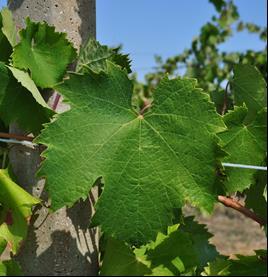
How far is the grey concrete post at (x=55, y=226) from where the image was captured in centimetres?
102

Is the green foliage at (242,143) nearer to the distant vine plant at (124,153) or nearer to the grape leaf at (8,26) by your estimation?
the distant vine plant at (124,153)

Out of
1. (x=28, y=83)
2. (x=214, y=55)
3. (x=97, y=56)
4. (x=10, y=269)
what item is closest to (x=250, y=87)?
(x=97, y=56)

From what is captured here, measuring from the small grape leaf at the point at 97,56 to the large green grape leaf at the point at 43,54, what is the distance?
23 millimetres

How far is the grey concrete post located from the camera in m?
1.02

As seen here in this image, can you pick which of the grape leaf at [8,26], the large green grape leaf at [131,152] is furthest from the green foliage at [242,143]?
the grape leaf at [8,26]

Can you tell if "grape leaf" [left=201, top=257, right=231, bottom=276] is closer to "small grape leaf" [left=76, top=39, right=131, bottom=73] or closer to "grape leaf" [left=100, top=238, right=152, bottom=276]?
"grape leaf" [left=100, top=238, right=152, bottom=276]

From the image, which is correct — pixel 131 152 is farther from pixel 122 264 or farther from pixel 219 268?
pixel 219 268

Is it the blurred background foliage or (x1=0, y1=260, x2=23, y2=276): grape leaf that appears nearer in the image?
(x1=0, y1=260, x2=23, y2=276): grape leaf

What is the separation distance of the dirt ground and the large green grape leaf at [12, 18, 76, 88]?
20.4ft

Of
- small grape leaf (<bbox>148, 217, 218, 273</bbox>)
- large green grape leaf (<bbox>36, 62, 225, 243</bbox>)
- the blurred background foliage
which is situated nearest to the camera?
large green grape leaf (<bbox>36, 62, 225, 243</bbox>)

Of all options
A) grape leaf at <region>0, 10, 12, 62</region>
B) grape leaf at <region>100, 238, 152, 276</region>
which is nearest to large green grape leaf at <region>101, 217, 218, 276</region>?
grape leaf at <region>100, 238, 152, 276</region>

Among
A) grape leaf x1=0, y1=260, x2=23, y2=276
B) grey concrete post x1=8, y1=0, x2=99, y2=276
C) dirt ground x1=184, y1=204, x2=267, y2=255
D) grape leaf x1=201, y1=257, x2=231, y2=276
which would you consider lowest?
dirt ground x1=184, y1=204, x2=267, y2=255

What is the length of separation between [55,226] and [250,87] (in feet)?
1.95

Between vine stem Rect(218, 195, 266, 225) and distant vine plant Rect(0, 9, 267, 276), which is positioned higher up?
distant vine plant Rect(0, 9, 267, 276)
